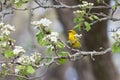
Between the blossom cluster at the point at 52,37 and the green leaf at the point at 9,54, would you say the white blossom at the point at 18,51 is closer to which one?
the green leaf at the point at 9,54

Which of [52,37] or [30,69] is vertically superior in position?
[52,37]

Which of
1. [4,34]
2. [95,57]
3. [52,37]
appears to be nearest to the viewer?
[52,37]

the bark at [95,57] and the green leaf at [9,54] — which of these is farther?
the bark at [95,57]

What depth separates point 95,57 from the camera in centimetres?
403

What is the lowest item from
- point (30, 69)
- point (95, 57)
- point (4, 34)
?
point (95, 57)

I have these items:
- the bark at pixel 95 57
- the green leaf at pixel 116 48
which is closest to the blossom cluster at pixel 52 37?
the green leaf at pixel 116 48

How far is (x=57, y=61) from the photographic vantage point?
6.11 feet

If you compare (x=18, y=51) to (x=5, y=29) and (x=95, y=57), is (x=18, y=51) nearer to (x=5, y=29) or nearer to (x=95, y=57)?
(x=5, y=29)

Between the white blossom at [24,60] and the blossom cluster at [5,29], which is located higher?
the blossom cluster at [5,29]

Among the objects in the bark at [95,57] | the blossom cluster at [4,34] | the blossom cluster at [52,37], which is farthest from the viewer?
the bark at [95,57]

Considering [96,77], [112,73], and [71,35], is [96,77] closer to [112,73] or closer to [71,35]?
[112,73]

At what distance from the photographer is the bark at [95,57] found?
13.5 feet

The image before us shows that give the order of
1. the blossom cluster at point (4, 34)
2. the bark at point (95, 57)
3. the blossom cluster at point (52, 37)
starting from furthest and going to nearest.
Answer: the bark at point (95, 57)
the blossom cluster at point (4, 34)
the blossom cluster at point (52, 37)

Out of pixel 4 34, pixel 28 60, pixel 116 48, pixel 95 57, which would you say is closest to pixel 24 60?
pixel 28 60
